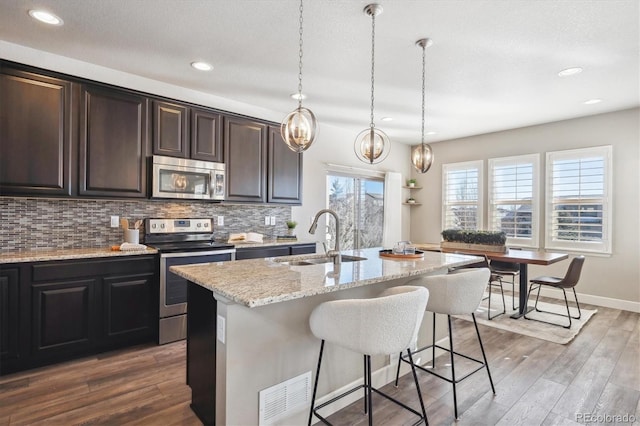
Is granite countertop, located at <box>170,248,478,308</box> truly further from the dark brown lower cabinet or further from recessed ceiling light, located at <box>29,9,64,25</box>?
recessed ceiling light, located at <box>29,9,64,25</box>

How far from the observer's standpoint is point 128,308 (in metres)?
2.99

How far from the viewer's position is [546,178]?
5043 mm

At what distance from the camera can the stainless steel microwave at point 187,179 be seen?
10.9 ft

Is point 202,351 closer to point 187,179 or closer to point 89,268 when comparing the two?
point 89,268

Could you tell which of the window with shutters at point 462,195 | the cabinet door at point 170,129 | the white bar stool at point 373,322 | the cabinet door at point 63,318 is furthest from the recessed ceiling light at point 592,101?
the cabinet door at point 63,318

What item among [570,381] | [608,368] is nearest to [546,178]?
[608,368]

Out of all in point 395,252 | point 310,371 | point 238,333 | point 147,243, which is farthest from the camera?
point 147,243

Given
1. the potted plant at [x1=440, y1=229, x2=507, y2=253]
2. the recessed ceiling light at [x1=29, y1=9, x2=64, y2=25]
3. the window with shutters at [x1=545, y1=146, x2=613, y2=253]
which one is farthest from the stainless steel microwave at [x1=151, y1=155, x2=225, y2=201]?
the window with shutters at [x1=545, y1=146, x2=613, y2=253]

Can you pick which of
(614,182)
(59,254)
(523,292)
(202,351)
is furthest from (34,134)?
(614,182)

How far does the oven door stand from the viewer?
3.12 metres

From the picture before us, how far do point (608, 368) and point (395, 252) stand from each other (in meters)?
1.98

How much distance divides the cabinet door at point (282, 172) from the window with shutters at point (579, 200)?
373 centimetres

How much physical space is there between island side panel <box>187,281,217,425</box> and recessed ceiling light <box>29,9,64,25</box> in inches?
84.7

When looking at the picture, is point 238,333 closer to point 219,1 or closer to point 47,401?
point 47,401
